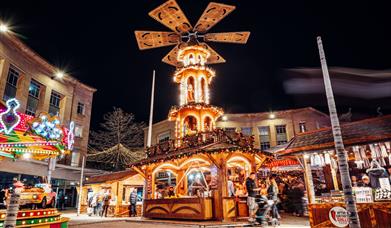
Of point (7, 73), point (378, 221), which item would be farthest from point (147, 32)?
point (378, 221)

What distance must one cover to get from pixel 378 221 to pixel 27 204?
1252 centimetres

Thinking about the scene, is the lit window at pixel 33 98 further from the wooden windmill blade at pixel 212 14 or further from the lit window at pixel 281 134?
the lit window at pixel 281 134

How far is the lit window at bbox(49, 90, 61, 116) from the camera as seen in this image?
30.0 metres

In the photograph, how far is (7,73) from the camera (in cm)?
2322

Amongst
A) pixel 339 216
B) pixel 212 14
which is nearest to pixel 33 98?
pixel 212 14

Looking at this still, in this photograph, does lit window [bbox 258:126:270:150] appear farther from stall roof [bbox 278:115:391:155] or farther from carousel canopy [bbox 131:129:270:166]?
stall roof [bbox 278:115:391:155]

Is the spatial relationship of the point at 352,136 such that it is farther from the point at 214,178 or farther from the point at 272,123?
the point at 272,123

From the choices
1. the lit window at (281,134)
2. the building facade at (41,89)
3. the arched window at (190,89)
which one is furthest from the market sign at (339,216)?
the lit window at (281,134)

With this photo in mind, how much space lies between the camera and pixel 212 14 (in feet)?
58.5

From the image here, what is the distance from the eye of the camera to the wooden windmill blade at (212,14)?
56.6ft

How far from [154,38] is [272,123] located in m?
24.0

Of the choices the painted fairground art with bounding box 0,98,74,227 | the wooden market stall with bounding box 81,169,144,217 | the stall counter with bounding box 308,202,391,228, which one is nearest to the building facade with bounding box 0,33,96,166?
the wooden market stall with bounding box 81,169,144,217

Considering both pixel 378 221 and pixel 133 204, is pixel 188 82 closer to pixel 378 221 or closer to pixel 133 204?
pixel 133 204

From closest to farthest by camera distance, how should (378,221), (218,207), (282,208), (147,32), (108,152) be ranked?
1. (378,221)
2. (218,207)
3. (282,208)
4. (147,32)
5. (108,152)
